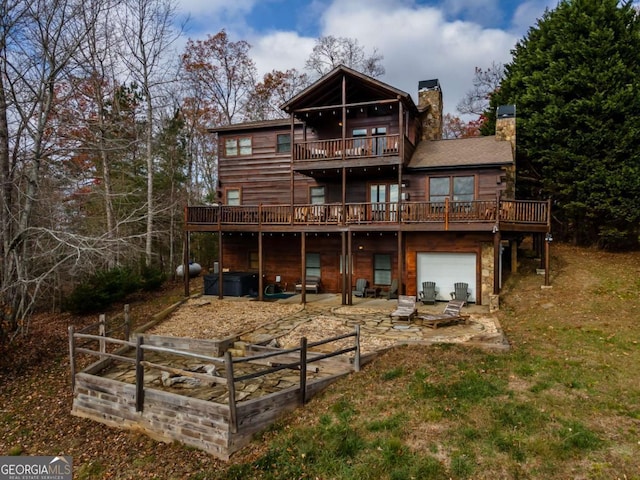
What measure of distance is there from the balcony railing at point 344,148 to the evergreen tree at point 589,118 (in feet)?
27.2

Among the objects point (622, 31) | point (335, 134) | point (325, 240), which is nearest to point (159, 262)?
point (325, 240)

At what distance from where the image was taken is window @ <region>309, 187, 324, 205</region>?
18123mm

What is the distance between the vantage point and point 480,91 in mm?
Result: 30000

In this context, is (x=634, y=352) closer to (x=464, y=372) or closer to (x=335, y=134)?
(x=464, y=372)

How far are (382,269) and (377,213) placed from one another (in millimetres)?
3180

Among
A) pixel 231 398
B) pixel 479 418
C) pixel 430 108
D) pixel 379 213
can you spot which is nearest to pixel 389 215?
pixel 379 213

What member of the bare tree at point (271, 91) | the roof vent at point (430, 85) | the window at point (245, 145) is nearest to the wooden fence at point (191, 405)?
the window at point (245, 145)

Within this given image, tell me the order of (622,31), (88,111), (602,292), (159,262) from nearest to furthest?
(602,292), (622,31), (88,111), (159,262)

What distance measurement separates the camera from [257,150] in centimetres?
1880

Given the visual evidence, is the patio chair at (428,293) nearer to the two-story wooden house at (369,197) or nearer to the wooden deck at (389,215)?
the two-story wooden house at (369,197)

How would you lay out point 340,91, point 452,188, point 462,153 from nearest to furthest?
point 452,188 → point 462,153 → point 340,91

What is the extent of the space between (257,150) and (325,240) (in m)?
5.69

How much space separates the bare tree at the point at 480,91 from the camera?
95.9 feet

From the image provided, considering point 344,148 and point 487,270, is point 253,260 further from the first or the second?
point 487,270
